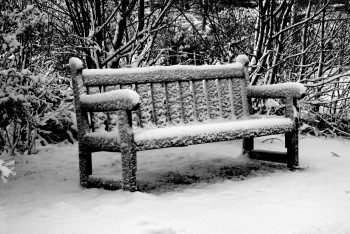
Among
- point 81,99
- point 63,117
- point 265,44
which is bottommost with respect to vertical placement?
point 63,117

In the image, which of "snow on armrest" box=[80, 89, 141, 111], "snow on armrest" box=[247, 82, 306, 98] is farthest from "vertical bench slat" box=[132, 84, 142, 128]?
"snow on armrest" box=[247, 82, 306, 98]

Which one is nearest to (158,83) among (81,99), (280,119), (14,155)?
(81,99)

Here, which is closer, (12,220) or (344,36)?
(12,220)

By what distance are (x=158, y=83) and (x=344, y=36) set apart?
10.8 feet

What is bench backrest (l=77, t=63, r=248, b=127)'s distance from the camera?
360 centimetres

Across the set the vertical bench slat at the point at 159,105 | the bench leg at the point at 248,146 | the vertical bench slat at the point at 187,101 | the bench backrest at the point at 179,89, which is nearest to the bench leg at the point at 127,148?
the bench backrest at the point at 179,89

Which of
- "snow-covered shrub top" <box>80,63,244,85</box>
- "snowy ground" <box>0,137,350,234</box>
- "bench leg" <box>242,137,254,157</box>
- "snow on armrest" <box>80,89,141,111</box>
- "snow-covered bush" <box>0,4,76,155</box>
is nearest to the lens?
"snowy ground" <box>0,137,350,234</box>

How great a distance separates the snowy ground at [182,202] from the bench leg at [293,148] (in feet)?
0.42

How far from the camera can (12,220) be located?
8.23 feet

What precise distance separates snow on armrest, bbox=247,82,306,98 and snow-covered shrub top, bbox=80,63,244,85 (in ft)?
0.74

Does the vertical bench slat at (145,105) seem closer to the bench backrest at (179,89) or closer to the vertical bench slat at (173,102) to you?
the bench backrest at (179,89)

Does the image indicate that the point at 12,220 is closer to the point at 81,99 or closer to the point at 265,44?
the point at 81,99

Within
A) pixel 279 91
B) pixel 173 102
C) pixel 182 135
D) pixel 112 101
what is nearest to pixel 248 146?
pixel 279 91

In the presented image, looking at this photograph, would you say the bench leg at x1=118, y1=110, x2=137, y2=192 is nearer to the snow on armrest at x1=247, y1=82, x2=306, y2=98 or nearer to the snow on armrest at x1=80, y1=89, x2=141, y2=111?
the snow on armrest at x1=80, y1=89, x2=141, y2=111
